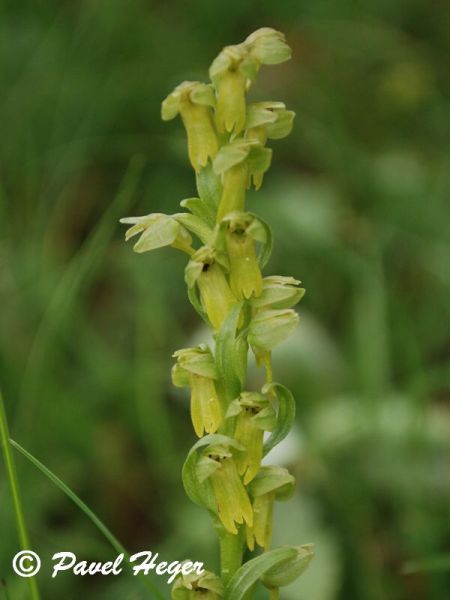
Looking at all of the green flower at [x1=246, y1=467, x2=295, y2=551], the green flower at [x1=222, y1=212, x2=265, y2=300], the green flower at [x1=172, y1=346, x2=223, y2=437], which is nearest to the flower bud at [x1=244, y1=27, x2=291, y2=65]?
the green flower at [x1=222, y1=212, x2=265, y2=300]

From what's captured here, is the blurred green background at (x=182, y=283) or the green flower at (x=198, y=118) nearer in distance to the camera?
the green flower at (x=198, y=118)

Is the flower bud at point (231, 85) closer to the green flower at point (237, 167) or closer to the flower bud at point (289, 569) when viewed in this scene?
the green flower at point (237, 167)

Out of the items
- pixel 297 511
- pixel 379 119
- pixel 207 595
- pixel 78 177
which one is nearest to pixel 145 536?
pixel 297 511

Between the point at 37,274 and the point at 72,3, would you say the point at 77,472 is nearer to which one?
the point at 37,274

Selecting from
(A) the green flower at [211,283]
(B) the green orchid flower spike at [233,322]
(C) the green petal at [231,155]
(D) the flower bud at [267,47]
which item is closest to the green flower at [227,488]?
(B) the green orchid flower spike at [233,322]

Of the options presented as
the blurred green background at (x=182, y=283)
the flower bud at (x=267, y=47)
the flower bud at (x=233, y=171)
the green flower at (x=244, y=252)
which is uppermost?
the flower bud at (x=267, y=47)

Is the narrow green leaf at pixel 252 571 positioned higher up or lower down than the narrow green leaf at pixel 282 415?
lower down
